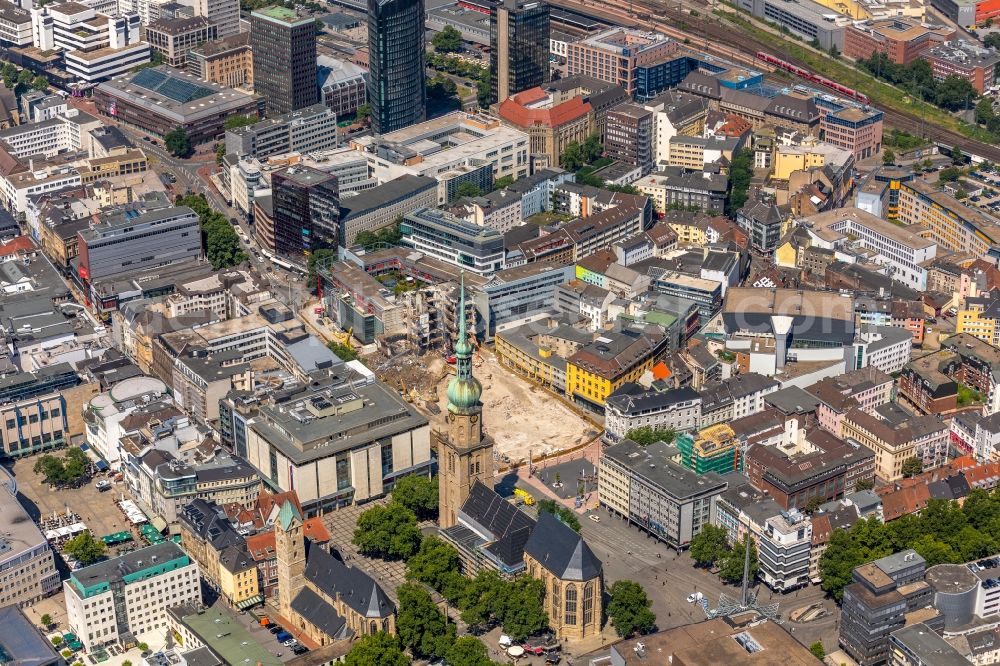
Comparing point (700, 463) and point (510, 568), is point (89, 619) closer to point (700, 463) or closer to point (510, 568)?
point (510, 568)

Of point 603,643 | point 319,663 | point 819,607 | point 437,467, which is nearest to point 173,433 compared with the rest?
point 437,467

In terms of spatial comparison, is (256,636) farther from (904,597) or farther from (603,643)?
(904,597)

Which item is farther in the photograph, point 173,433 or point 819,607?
point 173,433

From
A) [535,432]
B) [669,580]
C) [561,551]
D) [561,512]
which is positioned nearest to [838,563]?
[669,580]

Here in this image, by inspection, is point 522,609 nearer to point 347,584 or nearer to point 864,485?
point 347,584

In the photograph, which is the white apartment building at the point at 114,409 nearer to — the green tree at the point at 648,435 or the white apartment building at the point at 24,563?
the white apartment building at the point at 24,563

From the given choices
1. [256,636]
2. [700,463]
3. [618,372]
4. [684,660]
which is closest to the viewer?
[684,660]

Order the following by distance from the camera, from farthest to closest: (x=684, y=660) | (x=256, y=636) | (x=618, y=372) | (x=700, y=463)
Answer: (x=618, y=372), (x=700, y=463), (x=256, y=636), (x=684, y=660)

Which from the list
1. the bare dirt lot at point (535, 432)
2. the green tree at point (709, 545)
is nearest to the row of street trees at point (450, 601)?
the green tree at point (709, 545)
